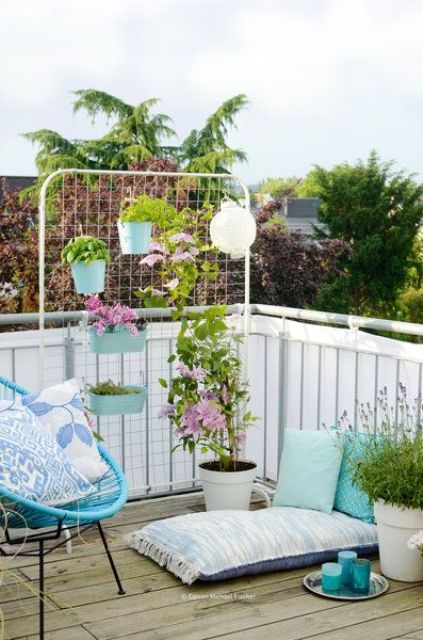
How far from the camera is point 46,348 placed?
4.16 metres

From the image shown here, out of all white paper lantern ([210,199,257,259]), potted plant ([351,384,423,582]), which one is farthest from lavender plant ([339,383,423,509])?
white paper lantern ([210,199,257,259])

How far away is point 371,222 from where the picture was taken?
61.7 feet

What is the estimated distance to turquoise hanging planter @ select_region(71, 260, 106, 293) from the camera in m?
3.81

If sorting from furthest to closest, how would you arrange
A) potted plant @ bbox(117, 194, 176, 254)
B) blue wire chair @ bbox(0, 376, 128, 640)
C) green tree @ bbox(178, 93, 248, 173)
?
green tree @ bbox(178, 93, 248, 173)
potted plant @ bbox(117, 194, 176, 254)
blue wire chair @ bbox(0, 376, 128, 640)

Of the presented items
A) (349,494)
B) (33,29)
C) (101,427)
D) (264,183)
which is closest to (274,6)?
(33,29)

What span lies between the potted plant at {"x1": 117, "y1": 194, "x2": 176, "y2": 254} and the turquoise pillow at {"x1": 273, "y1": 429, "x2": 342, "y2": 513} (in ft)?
3.38

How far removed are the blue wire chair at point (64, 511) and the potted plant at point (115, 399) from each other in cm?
50

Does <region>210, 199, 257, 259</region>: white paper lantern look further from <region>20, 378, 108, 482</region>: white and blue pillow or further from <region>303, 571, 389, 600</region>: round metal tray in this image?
<region>303, 571, 389, 600</region>: round metal tray

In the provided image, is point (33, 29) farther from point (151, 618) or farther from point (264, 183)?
point (151, 618)

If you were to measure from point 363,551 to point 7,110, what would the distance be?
45.9ft

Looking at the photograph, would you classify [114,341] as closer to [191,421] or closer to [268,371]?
[191,421]

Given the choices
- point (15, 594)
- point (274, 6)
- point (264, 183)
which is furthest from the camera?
point (264, 183)

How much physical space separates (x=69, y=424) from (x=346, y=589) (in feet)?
3.67

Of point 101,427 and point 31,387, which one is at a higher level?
point 31,387
